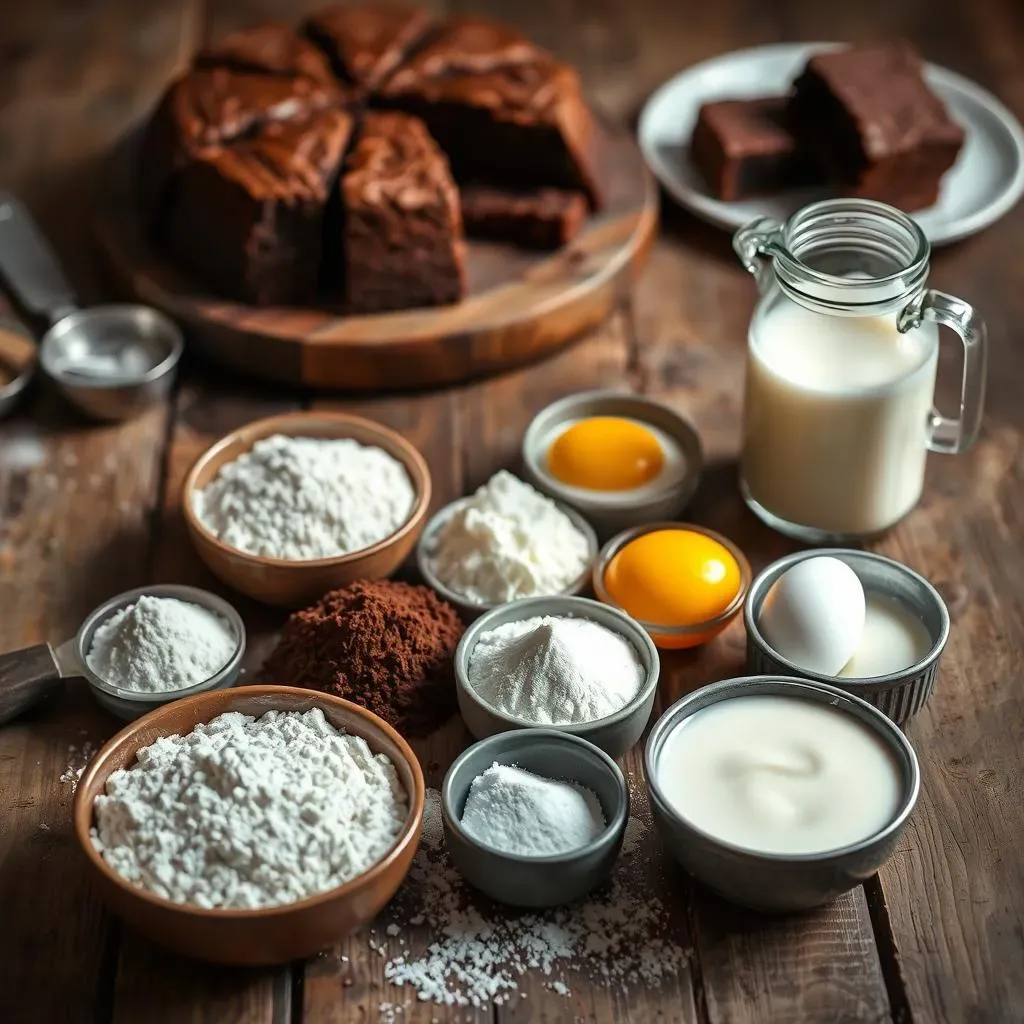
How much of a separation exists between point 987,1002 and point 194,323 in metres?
1.53

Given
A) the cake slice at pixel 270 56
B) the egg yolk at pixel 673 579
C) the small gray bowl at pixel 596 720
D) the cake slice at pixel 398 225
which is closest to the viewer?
the small gray bowl at pixel 596 720

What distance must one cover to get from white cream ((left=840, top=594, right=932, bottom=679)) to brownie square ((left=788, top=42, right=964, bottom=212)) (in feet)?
3.04

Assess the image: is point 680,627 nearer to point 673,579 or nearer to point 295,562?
point 673,579

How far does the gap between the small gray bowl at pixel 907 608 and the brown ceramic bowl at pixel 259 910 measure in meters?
0.46

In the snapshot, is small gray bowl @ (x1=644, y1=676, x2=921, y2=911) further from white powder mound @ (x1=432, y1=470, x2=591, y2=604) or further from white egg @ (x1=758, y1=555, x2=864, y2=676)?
white powder mound @ (x1=432, y1=470, x2=591, y2=604)

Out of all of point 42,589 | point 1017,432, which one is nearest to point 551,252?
point 1017,432

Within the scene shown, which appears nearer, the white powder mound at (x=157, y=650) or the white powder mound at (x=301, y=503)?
the white powder mound at (x=157, y=650)

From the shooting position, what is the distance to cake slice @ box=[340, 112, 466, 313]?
214 cm

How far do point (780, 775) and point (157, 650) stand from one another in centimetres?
75

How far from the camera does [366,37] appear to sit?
2.51 metres

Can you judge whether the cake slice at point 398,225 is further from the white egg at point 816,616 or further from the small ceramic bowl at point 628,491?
the white egg at point 816,616

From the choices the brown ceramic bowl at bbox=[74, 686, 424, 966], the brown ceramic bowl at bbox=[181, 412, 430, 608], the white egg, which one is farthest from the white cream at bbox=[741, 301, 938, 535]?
the brown ceramic bowl at bbox=[74, 686, 424, 966]

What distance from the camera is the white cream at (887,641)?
167 centimetres

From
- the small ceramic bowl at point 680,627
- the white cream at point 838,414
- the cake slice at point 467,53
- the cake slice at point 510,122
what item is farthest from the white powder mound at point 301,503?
the cake slice at point 467,53
